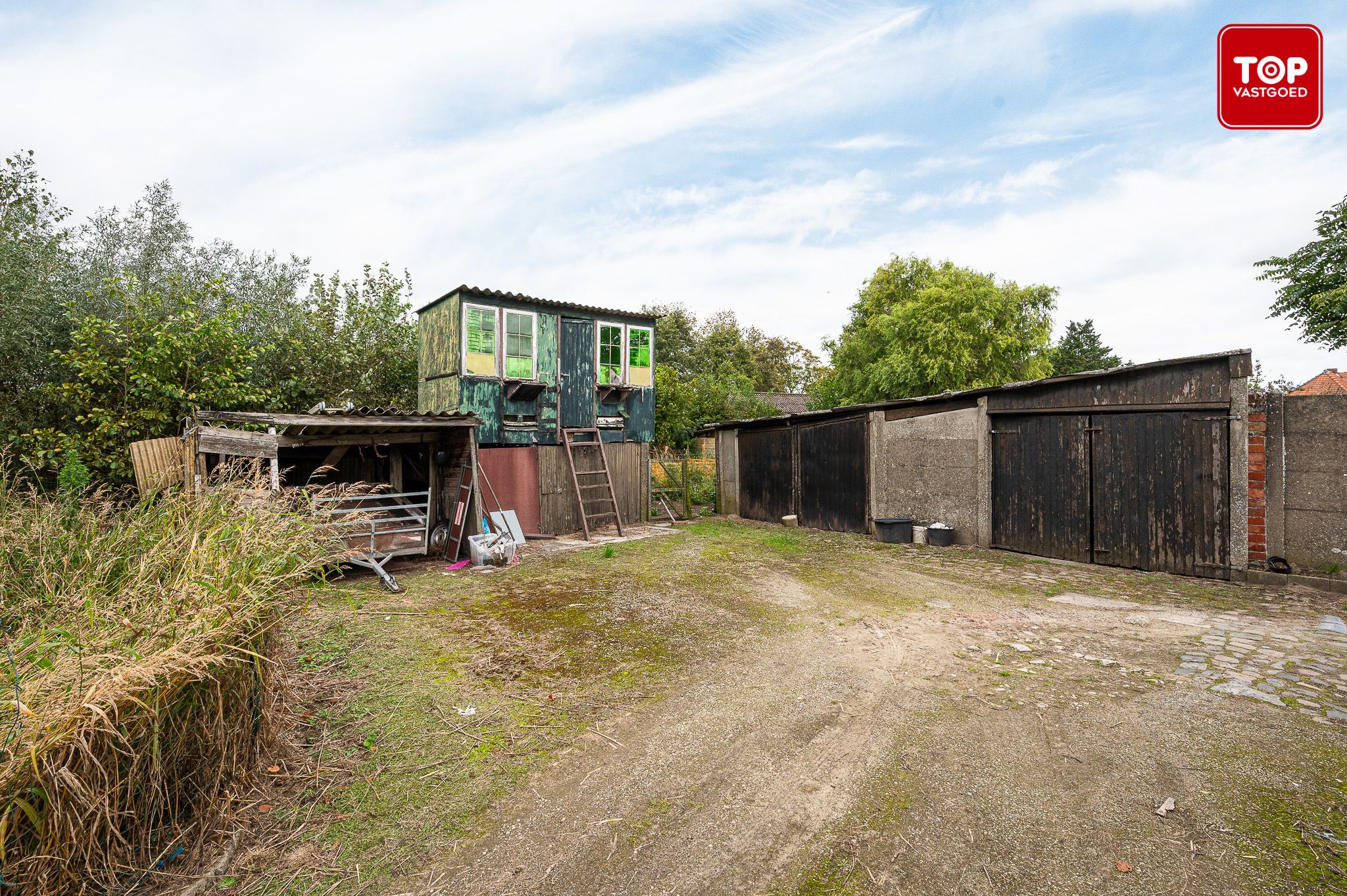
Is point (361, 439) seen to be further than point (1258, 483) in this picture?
Yes

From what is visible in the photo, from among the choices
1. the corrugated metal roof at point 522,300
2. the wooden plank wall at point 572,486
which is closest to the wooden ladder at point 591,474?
the wooden plank wall at point 572,486

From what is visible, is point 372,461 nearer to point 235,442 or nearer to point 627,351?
point 235,442

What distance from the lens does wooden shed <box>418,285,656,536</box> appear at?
12.0 meters

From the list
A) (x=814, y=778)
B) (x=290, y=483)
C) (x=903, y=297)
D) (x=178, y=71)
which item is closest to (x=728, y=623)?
(x=814, y=778)

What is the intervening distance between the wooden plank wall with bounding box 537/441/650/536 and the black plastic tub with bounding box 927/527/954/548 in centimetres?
662

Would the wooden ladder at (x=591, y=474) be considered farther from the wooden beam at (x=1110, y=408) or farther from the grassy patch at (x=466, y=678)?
the wooden beam at (x=1110, y=408)

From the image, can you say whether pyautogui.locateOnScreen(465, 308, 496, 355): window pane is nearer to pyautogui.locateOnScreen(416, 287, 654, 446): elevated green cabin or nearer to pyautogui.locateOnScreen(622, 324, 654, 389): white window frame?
pyautogui.locateOnScreen(416, 287, 654, 446): elevated green cabin

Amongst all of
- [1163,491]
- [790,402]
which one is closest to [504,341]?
[1163,491]

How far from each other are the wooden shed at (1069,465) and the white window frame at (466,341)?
23.4ft

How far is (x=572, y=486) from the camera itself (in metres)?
12.6

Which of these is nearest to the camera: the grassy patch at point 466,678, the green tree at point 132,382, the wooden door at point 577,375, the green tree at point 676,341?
the grassy patch at point 466,678

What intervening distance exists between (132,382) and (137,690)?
488 inches

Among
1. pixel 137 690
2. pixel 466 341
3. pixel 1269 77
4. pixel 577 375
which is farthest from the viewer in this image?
pixel 577 375

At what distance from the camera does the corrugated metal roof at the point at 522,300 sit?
11.8 m
